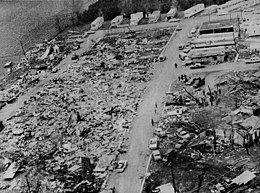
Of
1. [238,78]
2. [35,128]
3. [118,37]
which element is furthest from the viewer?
[118,37]

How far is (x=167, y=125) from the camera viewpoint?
63.4ft

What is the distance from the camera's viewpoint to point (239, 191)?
14.8 metres

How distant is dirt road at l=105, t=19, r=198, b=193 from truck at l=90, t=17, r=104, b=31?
295 inches

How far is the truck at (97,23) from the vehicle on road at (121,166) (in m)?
19.2

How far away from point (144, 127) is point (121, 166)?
9.86 ft

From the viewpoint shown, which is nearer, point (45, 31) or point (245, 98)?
point (245, 98)

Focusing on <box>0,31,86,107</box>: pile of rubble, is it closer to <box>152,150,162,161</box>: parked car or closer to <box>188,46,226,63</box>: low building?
<box>188,46,226,63</box>: low building

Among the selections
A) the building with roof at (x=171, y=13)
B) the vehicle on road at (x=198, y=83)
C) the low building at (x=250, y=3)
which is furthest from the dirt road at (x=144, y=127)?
the low building at (x=250, y=3)

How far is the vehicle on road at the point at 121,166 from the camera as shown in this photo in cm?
1674

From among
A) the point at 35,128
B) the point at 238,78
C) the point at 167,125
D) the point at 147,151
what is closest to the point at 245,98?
the point at 238,78

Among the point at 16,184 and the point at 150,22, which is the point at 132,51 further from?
the point at 16,184

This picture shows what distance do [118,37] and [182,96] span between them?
460 inches

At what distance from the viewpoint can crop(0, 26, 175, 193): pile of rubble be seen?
A: 1716cm

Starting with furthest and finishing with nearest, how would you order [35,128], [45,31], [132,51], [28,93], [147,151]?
[45,31], [132,51], [28,93], [35,128], [147,151]
